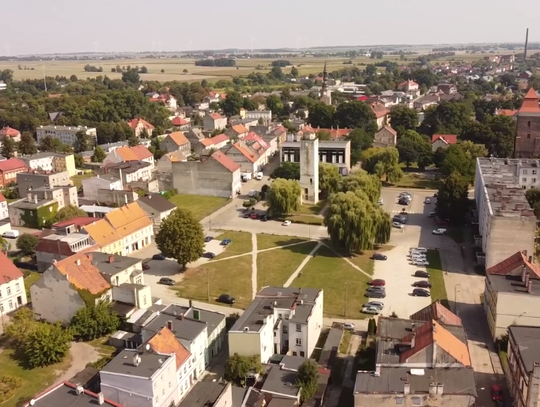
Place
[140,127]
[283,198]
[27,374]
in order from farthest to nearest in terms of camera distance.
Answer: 1. [140,127]
2. [283,198]
3. [27,374]

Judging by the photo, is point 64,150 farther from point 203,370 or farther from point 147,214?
point 203,370

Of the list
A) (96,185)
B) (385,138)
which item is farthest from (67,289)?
(385,138)

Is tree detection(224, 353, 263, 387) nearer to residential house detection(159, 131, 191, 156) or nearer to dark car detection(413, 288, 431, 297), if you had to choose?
dark car detection(413, 288, 431, 297)

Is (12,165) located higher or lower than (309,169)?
lower

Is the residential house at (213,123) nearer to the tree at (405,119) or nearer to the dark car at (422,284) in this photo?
the tree at (405,119)

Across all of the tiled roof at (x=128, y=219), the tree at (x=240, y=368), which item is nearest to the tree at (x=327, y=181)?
the tiled roof at (x=128, y=219)

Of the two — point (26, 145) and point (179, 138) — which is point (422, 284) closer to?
point (179, 138)
